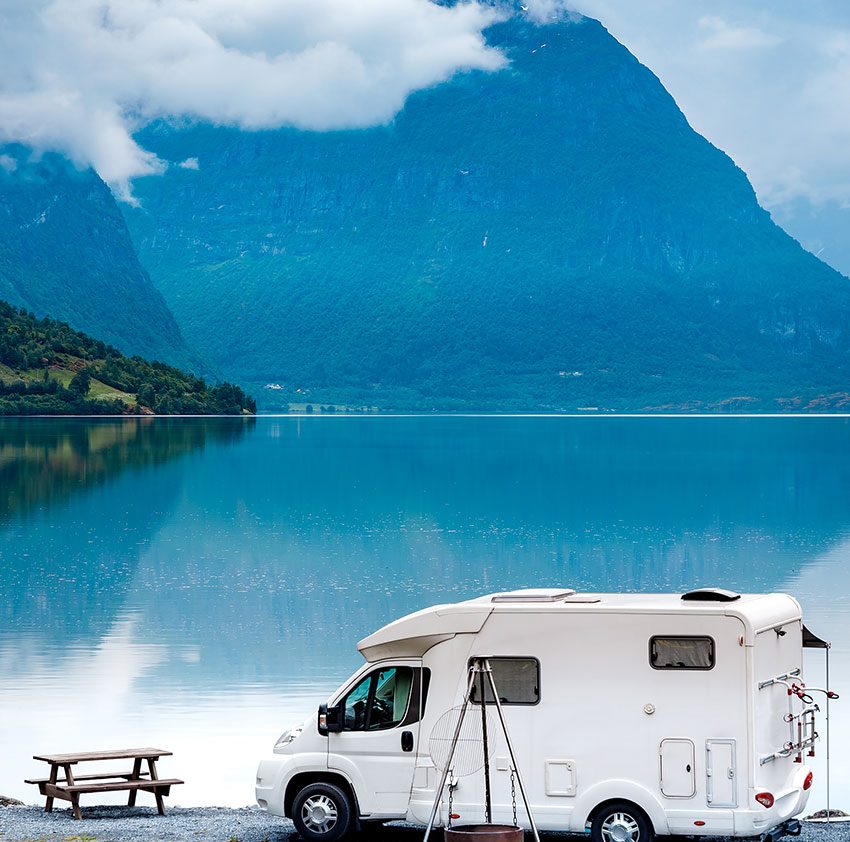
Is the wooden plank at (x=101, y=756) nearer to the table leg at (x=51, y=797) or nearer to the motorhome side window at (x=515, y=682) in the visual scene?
the table leg at (x=51, y=797)

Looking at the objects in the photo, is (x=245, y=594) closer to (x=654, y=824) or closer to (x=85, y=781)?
(x=85, y=781)

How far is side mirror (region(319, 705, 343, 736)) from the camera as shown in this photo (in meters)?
14.3

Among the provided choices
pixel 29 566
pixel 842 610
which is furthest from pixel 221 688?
pixel 29 566

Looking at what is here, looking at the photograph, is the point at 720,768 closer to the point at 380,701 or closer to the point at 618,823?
the point at 618,823

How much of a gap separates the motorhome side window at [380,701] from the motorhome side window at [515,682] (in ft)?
2.63

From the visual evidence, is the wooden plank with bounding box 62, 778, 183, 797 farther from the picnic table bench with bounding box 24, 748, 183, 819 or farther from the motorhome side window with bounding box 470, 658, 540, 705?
the motorhome side window with bounding box 470, 658, 540, 705

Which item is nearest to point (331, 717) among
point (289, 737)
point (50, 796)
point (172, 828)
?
point (289, 737)

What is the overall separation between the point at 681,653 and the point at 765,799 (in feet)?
4.67

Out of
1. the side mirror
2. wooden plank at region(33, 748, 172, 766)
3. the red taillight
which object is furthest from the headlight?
the red taillight

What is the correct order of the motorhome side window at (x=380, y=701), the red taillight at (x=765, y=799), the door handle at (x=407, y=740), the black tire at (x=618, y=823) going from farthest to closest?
the motorhome side window at (x=380, y=701) < the door handle at (x=407, y=740) < the black tire at (x=618, y=823) < the red taillight at (x=765, y=799)

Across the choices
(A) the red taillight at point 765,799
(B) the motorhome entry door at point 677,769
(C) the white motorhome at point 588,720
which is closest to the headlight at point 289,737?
(C) the white motorhome at point 588,720

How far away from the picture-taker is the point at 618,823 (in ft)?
44.3

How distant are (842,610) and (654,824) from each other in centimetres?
2204

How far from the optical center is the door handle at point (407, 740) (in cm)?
1408
